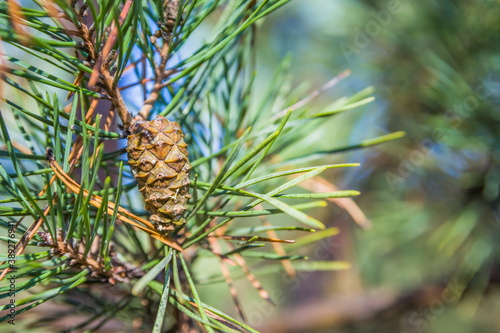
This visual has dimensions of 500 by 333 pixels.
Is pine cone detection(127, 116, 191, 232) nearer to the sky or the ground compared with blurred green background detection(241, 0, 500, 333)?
nearer to the sky

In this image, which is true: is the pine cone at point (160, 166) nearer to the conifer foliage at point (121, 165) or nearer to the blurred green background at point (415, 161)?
the conifer foliage at point (121, 165)

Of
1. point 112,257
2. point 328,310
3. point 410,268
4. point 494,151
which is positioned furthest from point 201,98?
point 410,268

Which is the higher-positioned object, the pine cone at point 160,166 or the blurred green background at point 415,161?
the pine cone at point 160,166

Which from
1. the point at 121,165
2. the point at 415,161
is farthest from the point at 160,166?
the point at 415,161

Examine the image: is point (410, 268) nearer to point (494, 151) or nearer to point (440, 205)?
point (440, 205)

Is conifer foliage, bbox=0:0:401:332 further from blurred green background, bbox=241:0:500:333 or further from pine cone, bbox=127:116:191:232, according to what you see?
blurred green background, bbox=241:0:500:333

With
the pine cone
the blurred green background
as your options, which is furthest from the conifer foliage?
the blurred green background

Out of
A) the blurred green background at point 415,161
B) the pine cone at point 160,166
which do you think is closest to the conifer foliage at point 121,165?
the pine cone at point 160,166
